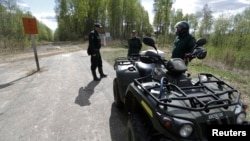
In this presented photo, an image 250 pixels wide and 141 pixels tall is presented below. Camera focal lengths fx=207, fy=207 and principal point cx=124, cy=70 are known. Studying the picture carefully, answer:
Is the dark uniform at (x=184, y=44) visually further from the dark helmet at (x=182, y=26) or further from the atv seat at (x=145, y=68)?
the atv seat at (x=145, y=68)

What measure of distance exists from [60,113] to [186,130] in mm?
3345

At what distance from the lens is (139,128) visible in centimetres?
228

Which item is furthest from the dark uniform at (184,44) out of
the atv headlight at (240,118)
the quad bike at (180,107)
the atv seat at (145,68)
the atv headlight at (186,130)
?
the atv headlight at (186,130)

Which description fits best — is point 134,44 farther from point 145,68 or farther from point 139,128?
point 139,128

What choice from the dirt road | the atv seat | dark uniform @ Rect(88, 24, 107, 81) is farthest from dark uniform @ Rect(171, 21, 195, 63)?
dark uniform @ Rect(88, 24, 107, 81)

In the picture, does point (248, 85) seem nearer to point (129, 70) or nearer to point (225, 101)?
point (129, 70)

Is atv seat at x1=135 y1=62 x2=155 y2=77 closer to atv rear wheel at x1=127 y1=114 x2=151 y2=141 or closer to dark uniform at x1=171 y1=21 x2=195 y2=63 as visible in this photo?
dark uniform at x1=171 y1=21 x2=195 y2=63

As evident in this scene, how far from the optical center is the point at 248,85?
20.2 feet

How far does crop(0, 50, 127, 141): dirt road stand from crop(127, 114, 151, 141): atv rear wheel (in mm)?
1000

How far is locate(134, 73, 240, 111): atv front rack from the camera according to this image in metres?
1.92

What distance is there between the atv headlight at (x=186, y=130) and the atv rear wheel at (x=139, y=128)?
44 cm

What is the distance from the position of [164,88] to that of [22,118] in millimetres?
3368

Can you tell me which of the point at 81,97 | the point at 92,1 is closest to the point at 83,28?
the point at 92,1

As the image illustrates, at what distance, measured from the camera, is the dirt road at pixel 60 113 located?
3.57 meters
